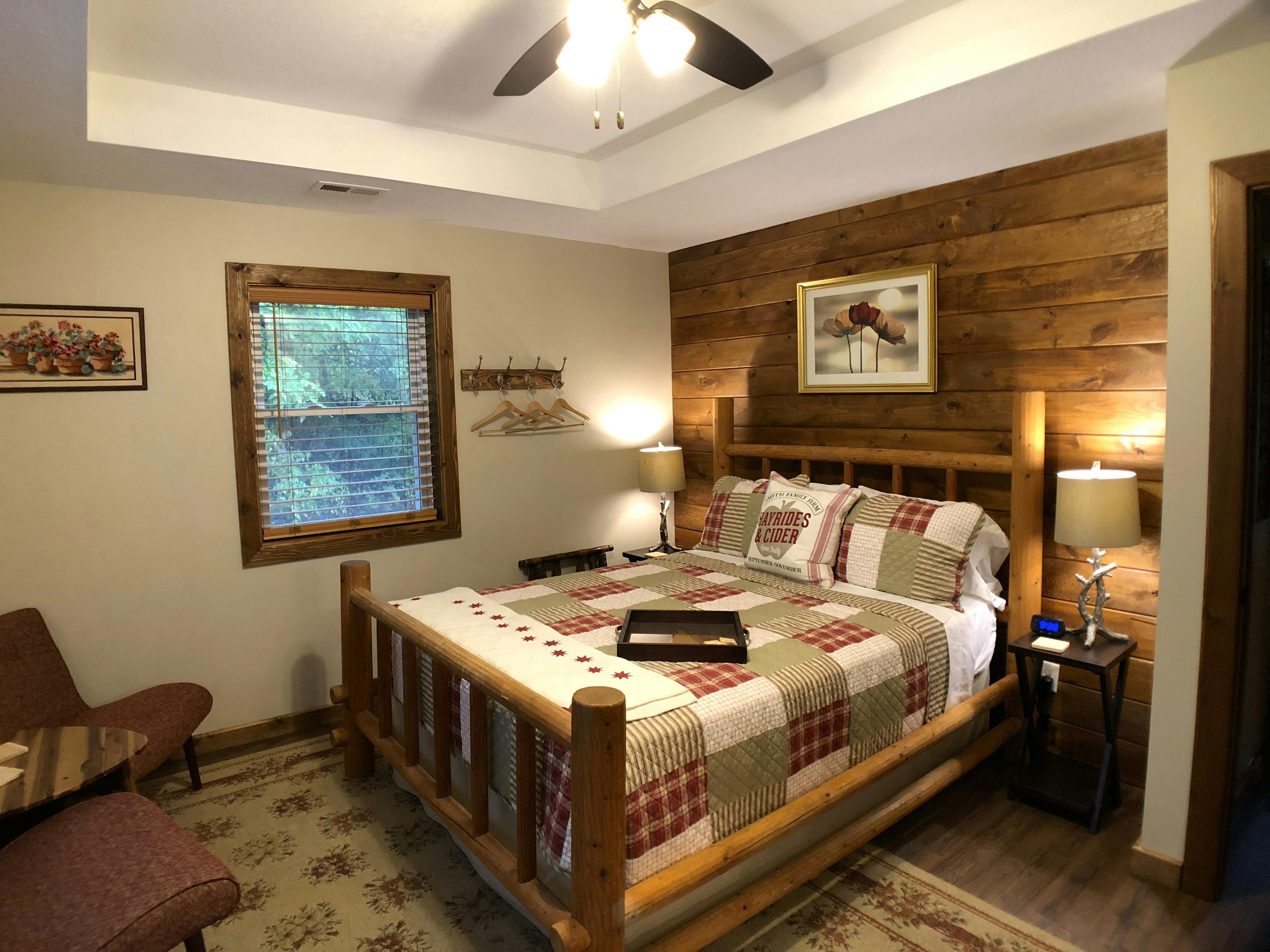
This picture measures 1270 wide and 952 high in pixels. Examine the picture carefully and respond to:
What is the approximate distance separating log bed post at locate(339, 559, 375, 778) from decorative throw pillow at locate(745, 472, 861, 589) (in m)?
1.56

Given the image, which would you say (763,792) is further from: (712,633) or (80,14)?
(80,14)

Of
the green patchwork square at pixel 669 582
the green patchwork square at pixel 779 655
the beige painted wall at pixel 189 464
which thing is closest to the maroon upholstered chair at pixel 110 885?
the beige painted wall at pixel 189 464

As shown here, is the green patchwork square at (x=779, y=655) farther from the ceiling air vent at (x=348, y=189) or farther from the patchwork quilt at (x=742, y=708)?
the ceiling air vent at (x=348, y=189)

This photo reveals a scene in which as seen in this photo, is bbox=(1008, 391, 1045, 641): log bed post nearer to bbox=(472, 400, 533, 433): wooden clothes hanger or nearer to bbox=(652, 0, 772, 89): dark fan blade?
bbox=(652, 0, 772, 89): dark fan blade

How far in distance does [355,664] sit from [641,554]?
5.38ft

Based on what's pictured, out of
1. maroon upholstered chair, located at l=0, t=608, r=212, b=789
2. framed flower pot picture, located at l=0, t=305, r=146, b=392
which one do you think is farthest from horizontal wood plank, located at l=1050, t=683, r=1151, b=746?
framed flower pot picture, located at l=0, t=305, r=146, b=392

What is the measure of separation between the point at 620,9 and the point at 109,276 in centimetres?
232

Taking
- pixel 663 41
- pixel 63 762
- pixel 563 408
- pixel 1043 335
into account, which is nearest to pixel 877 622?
pixel 1043 335

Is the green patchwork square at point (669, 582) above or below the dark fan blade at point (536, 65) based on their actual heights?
below

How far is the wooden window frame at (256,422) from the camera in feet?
10.5

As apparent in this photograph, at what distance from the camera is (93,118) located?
2.41 meters

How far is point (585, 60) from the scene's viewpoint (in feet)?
6.12

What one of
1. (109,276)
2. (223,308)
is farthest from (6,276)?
(223,308)

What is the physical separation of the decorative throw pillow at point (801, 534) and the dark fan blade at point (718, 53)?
1.65 metres
